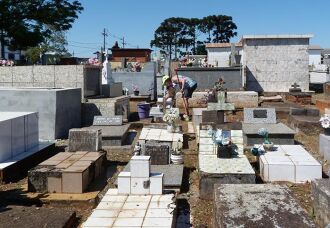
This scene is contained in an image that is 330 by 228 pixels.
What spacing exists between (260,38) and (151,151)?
15.4 metres

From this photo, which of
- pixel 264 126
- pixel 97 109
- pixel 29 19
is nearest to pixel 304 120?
pixel 264 126

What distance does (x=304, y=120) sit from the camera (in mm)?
11070

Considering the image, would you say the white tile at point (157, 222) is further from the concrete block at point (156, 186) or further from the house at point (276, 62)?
the house at point (276, 62)

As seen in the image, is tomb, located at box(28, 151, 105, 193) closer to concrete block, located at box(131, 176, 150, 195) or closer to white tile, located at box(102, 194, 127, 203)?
white tile, located at box(102, 194, 127, 203)

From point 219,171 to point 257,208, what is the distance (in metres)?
2.13

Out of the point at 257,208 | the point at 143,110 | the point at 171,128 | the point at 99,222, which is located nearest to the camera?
the point at 257,208

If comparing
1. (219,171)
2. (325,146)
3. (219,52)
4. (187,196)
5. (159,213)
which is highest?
(219,52)

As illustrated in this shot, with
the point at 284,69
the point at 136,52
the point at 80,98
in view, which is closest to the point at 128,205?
the point at 80,98

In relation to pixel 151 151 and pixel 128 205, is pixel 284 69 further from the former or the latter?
pixel 128 205

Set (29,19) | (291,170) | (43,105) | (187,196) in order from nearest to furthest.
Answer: (187,196) → (291,170) → (43,105) → (29,19)

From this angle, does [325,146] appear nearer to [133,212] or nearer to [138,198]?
[138,198]

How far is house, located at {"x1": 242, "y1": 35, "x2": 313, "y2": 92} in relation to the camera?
21.2m

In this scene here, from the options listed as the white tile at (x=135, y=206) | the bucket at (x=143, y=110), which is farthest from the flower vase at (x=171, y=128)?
the white tile at (x=135, y=206)

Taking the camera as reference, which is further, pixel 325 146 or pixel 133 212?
pixel 325 146
